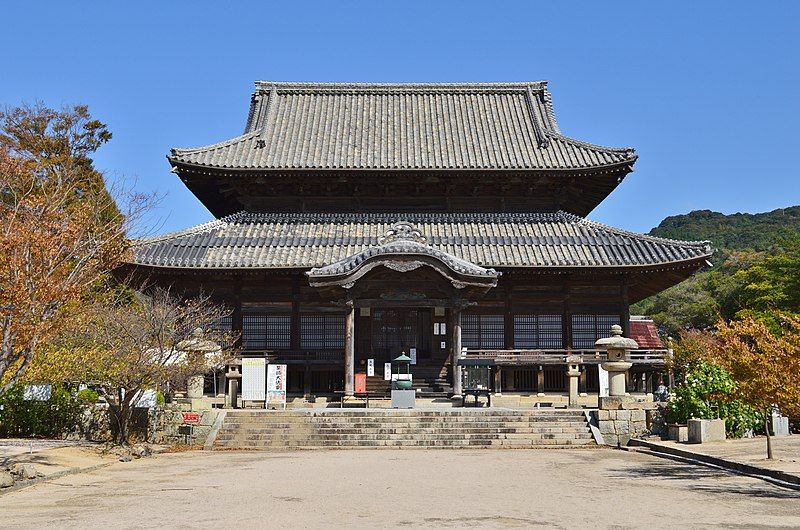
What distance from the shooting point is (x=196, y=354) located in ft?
78.1

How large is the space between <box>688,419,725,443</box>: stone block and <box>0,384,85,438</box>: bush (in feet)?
59.1

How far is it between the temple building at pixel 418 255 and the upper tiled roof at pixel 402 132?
5.5 inches

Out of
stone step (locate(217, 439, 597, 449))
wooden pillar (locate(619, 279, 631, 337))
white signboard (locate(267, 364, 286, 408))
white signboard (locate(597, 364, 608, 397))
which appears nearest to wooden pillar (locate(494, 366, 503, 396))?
white signboard (locate(597, 364, 608, 397))

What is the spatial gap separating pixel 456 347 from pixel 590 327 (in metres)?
5.99

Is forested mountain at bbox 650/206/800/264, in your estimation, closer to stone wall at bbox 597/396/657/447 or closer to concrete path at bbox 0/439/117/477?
stone wall at bbox 597/396/657/447

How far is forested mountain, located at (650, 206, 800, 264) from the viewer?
10862 cm

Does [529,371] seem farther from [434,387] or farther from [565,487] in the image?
[565,487]

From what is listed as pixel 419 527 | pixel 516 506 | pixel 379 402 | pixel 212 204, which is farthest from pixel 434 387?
pixel 419 527

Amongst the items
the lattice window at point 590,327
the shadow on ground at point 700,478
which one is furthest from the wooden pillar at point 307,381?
the shadow on ground at point 700,478

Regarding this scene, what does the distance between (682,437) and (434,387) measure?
10119mm

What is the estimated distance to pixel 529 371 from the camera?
29.9m

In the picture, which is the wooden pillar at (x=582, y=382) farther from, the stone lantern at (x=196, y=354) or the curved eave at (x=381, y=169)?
the stone lantern at (x=196, y=354)

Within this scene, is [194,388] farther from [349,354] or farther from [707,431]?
[707,431]

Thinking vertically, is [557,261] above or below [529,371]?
above
